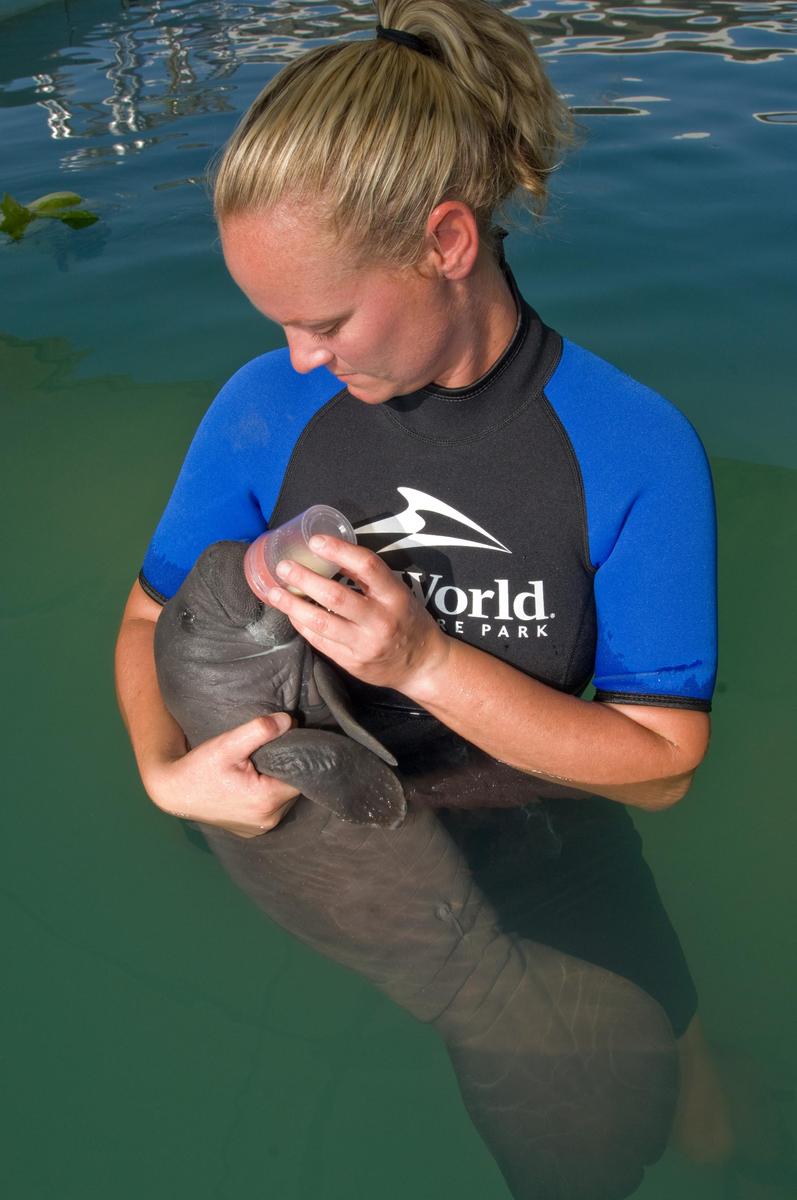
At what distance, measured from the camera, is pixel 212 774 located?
302 cm

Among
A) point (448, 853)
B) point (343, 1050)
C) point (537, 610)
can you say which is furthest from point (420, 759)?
point (343, 1050)

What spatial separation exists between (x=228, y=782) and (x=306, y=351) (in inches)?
49.1

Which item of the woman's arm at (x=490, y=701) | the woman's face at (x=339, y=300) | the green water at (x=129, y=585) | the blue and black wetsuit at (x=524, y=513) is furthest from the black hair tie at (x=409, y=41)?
the green water at (x=129, y=585)

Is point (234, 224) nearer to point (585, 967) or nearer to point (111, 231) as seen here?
point (585, 967)

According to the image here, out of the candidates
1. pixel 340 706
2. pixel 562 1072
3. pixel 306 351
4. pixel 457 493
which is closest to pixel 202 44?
pixel 457 493

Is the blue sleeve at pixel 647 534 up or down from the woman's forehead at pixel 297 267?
down

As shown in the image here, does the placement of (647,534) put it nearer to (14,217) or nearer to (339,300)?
(339,300)

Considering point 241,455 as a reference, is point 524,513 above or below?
below

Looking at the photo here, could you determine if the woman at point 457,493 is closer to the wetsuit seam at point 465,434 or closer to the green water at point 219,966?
the wetsuit seam at point 465,434

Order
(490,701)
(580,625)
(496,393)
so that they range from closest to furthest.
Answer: (490,701) < (496,393) < (580,625)

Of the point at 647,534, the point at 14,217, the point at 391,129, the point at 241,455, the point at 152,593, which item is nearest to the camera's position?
the point at 391,129

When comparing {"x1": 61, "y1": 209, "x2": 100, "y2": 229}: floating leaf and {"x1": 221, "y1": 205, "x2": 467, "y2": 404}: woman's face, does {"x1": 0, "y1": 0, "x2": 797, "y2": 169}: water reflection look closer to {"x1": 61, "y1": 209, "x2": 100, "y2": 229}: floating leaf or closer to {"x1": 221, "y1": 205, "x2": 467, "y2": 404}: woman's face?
{"x1": 61, "y1": 209, "x2": 100, "y2": 229}: floating leaf

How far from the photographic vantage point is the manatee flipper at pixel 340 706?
3121 mm

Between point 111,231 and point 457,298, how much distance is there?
5.25m
